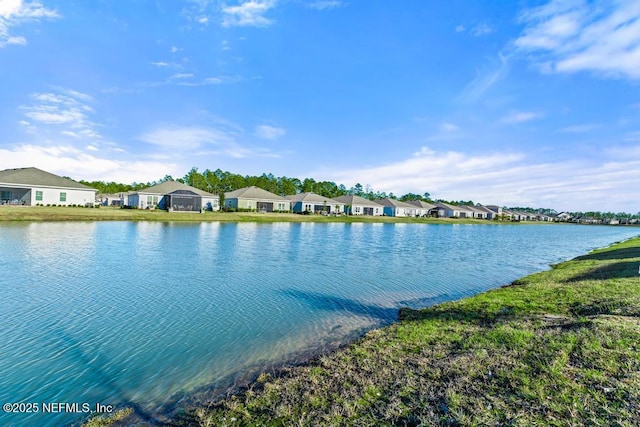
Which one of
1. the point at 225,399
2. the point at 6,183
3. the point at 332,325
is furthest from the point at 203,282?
the point at 6,183

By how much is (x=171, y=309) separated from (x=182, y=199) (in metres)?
47.3

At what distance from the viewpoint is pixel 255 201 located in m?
63.4

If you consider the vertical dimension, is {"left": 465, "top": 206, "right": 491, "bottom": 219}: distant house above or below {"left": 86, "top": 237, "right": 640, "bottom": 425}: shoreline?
above

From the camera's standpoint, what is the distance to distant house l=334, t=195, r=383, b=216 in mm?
76562

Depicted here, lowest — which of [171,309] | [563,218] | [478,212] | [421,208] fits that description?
[171,309]

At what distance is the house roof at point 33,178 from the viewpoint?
131ft

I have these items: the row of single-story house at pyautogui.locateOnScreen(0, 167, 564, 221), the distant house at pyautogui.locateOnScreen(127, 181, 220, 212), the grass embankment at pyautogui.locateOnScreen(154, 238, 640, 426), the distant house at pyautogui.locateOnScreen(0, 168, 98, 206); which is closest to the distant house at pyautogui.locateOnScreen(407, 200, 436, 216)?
the row of single-story house at pyautogui.locateOnScreen(0, 167, 564, 221)

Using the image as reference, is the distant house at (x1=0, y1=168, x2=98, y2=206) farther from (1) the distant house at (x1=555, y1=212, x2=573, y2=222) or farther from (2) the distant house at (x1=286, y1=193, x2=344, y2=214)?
(1) the distant house at (x1=555, y1=212, x2=573, y2=222)

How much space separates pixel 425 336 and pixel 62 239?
24561mm

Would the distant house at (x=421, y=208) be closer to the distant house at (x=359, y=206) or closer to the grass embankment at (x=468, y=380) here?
the distant house at (x=359, y=206)

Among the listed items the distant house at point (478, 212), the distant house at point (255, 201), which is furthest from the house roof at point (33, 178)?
the distant house at point (478, 212)

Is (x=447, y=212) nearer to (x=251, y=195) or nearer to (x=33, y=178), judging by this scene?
(x=251, y=195)

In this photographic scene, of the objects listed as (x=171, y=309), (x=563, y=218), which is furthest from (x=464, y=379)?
(x=563, y=218)

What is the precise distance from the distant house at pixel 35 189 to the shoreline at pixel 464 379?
4891cm
